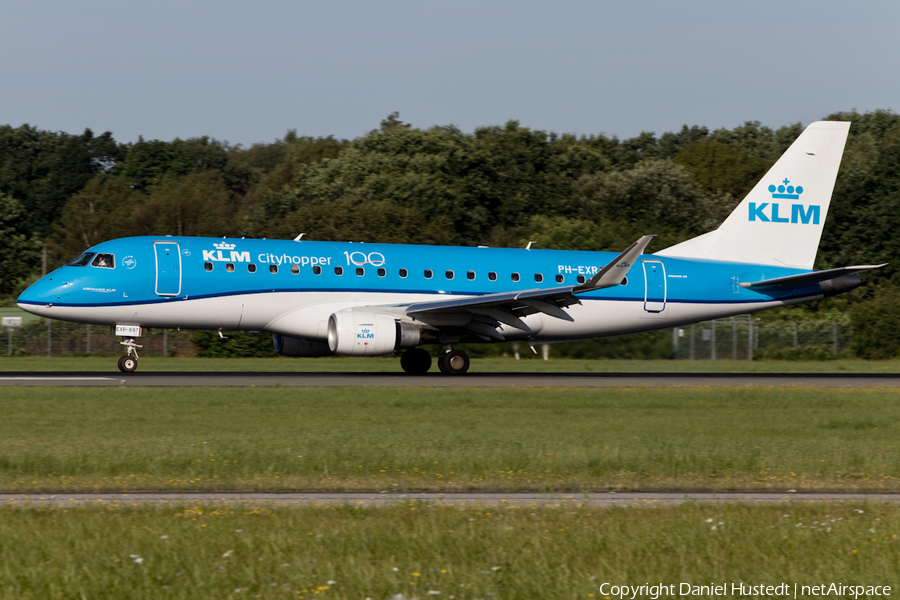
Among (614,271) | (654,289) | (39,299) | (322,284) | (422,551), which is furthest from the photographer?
(654,289)

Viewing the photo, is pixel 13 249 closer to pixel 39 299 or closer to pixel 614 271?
pixel 39 299

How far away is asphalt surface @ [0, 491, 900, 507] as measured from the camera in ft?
40.4

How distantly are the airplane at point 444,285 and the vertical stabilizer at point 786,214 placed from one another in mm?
51

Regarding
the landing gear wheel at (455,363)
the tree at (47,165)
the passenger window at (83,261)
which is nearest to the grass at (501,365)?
the landing gear wheel at (455,363)

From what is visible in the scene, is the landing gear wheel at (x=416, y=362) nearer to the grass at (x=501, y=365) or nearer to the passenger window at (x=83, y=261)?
the grass at (x=501, y=365)

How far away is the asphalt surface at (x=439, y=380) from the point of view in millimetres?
29297

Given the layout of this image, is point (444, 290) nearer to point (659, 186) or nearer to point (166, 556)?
point (166, 556)

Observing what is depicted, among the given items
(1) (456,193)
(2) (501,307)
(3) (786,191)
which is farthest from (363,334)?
(1) (456,193)

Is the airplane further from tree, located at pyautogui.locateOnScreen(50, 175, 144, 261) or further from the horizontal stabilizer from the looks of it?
tree, located at pyautogui.locateOnScreen(50, 175, 144, 261)

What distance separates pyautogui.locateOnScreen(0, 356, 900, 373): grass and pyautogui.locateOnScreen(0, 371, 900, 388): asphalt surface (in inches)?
156

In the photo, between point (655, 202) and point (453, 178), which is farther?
point (453, 178)

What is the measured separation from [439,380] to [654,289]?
8.90 m

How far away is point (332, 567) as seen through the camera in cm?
916

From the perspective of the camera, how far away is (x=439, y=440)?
59.5 feet
